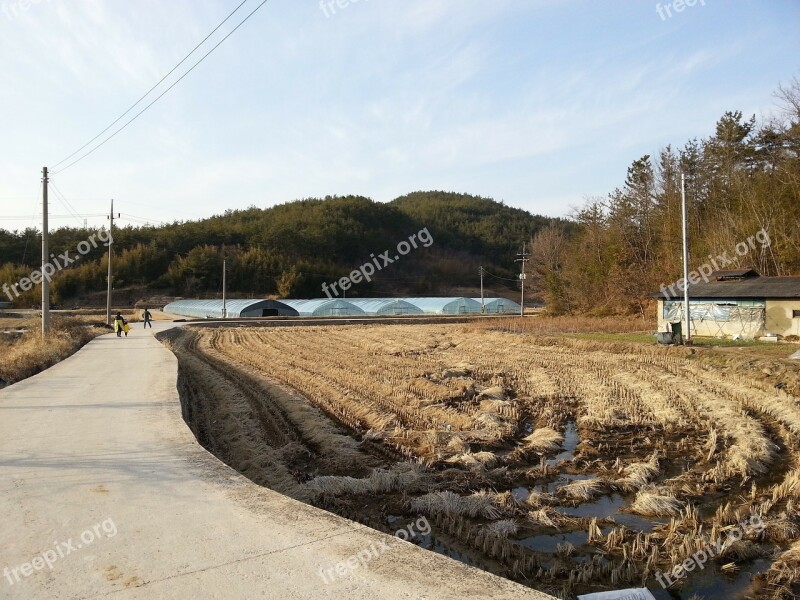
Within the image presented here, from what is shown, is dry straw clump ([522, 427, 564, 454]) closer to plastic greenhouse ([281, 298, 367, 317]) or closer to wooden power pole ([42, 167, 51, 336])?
wooden power pole ([42, 167, 51, 336])

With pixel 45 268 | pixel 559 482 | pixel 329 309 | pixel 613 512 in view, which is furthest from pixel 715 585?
pixel 329 309

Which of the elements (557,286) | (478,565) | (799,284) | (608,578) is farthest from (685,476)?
(557,286)

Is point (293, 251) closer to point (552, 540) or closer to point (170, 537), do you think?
point (552, 540)

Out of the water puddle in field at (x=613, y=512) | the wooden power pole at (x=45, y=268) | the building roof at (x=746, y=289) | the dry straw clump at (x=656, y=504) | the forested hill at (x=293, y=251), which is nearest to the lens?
the water puddle in field at (x=613, y=512)

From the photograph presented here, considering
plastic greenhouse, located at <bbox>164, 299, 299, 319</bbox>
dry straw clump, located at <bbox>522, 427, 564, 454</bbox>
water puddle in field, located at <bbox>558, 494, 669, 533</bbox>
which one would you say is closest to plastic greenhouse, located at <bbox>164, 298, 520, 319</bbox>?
plastic greenhouse, located at <bbox>164, 299, 299, 319</bbox>

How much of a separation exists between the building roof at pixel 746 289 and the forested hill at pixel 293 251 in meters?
54.0

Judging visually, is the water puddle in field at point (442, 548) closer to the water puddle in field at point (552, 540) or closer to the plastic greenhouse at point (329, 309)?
the water puddle in field at point (552, 540)

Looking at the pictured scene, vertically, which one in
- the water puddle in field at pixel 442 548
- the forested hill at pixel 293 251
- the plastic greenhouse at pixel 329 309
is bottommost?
the water puddle in field at pixel 442 548

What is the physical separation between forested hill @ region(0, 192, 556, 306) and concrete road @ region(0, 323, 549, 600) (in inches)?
2339

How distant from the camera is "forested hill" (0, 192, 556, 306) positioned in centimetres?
7181

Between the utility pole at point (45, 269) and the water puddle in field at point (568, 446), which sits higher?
the utility pole at point (45, 269)

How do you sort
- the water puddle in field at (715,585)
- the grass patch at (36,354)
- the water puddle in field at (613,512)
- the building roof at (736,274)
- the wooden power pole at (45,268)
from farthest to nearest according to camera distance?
the building roof at (736,274), the wooden power pole at (45,268), the grass patch at (36,354), the water puddle in field at (613,512), the water puddle in field at (715,585)

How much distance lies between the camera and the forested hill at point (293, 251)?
71812 millimetres

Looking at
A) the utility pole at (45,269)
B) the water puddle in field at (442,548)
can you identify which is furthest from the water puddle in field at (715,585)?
the utility pole at (45,269)
